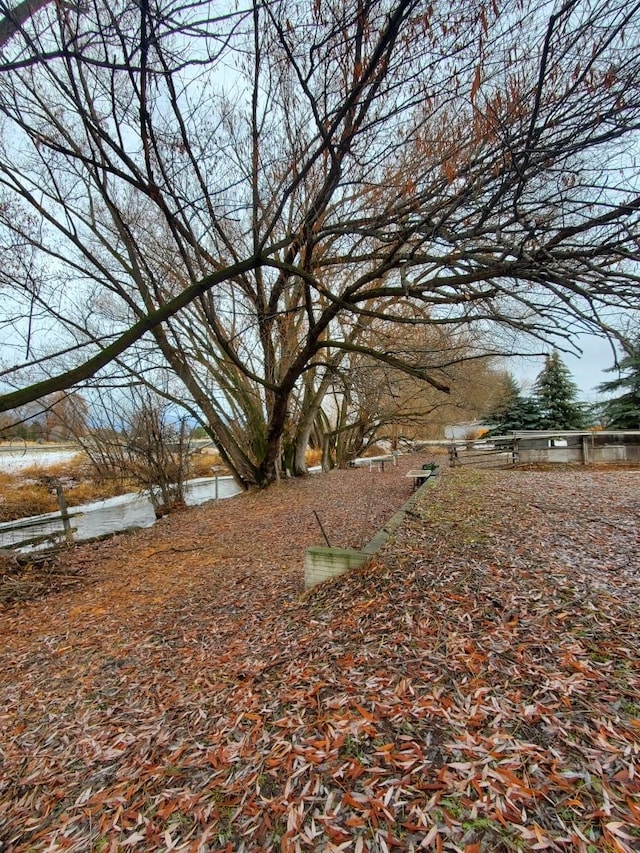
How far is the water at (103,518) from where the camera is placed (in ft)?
25.3

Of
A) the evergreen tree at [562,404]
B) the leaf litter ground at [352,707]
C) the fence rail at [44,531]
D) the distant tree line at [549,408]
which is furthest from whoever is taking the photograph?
the evergreen tree at [562,404]

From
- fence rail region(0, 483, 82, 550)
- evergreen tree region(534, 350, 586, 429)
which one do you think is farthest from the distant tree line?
fence rail region(0, 483, 82, 550)

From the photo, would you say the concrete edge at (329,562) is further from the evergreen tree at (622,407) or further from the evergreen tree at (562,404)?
the evergreen tree at (562,404)

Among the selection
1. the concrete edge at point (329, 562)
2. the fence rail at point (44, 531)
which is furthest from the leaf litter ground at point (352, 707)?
the fence rail at point (44, 531)

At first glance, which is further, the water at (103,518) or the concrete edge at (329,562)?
the water at (103,518)

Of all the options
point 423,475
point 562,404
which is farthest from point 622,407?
point 423,475

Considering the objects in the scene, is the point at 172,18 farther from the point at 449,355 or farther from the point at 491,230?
the point at 449,355

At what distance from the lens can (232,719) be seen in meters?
2.01

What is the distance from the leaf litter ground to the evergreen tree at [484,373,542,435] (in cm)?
1486

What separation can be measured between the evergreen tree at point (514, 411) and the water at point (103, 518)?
12581mm

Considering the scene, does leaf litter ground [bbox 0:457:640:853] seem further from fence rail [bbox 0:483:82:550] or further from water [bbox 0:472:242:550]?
water [bbox 0:472:242:550]

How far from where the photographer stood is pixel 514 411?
61.4 feet

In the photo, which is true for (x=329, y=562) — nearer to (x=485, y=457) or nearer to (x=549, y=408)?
(x=485, y=457)

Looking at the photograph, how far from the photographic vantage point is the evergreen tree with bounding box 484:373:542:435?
58.2ft
